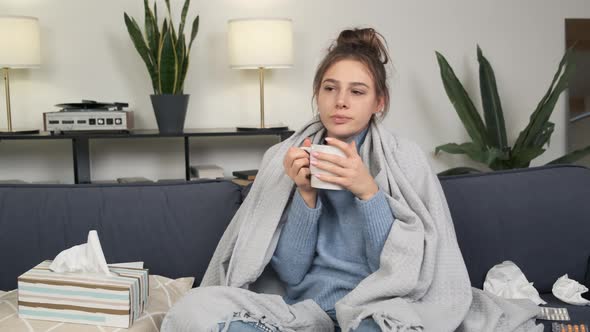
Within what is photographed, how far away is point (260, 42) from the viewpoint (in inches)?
140

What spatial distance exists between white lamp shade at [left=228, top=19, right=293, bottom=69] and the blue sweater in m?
1.75

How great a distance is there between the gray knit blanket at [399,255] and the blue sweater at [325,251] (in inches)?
2.3

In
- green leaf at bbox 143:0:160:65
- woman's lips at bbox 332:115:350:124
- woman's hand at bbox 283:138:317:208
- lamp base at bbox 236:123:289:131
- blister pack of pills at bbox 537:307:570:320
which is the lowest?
blister pack of pills at bbox 537:307:570:320

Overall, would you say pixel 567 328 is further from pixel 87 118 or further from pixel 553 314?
pixel 87 118

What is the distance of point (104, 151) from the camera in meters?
3.88

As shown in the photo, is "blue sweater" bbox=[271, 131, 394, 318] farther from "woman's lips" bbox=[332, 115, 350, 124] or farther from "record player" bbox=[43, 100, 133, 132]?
"record player" bbox=[43, 100, 133, 132]

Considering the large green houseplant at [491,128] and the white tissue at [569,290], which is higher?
the large green houseplant at [491,128]

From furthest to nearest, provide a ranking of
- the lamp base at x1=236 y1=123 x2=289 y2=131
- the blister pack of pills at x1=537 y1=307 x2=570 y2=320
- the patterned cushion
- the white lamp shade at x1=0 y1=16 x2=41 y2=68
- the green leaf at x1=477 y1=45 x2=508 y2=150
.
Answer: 1. the green leaf at x1=477 y1=45 x2=508 y2=150
2. the lamp base at x1=236 y1=123 x2=289 y2=131
3. the white lamp shade at x1=0 y1=16 x2=41 y2=68
4. the blister pack of pills at x1=537 y1=307 x2=570 y2=320
5. the patterned cushion

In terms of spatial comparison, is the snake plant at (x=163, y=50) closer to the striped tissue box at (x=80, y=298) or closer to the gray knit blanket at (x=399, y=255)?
the gray knit blanket at (x=399, y=255)

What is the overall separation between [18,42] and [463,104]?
2.23 metres

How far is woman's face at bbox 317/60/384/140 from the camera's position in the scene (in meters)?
1.88

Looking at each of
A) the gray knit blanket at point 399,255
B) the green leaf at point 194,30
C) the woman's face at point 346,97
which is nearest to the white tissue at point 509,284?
the gray knit blanket at point 399,255

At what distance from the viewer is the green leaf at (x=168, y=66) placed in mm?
3479

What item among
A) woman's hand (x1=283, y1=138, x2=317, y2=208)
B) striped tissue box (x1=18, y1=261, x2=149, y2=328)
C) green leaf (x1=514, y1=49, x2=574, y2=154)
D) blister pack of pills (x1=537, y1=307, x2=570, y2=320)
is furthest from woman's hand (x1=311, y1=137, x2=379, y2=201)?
green leaf (x1=514, y1=49, x2=574, y2=154)
